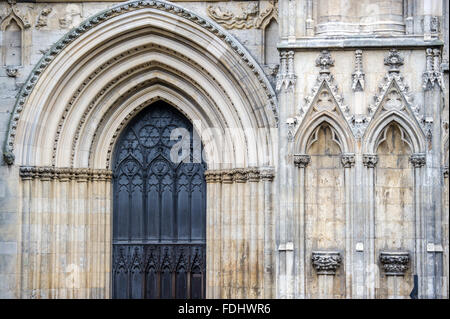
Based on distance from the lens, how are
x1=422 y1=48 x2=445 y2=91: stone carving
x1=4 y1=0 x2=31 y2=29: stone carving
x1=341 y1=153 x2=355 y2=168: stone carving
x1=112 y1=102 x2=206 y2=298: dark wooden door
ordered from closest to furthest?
x1=422 y1=48 x2=445 y2=91: stone carving < x1=341 y1=153 x2=355 y2=168: stone carving < x1=4 y1=0 x2=31 y2=29: stone carving < x1=112 y1=102 x2=206 y2=298: dark wooden door

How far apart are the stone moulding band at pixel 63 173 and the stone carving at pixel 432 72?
545 cm

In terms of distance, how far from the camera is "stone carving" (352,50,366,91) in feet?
56.4

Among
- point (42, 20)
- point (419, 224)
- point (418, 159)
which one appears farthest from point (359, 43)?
point (42, 20)

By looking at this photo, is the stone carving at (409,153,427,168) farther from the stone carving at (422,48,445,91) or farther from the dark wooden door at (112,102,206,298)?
the dark wooden door at (112,102,206,298)

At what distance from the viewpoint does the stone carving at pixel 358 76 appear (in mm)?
17203

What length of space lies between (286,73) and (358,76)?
102cm

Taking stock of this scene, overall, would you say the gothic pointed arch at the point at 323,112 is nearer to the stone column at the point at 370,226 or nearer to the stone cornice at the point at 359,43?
the stone cornice at the point at 359,43

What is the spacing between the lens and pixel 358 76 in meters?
17.2

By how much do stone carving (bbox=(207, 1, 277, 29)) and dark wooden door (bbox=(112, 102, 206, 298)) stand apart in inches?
71.9

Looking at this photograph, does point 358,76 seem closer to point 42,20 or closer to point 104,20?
point 104,20

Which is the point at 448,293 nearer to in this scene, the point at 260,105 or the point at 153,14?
the point at 260,105

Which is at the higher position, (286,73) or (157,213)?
(286,73)

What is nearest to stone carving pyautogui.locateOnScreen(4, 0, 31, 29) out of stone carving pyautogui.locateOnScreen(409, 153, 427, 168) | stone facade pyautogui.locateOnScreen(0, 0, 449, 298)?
stone facade pyautogui.locateOnScreen(0, 0, 449, 298)

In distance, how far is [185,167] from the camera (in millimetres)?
19625
